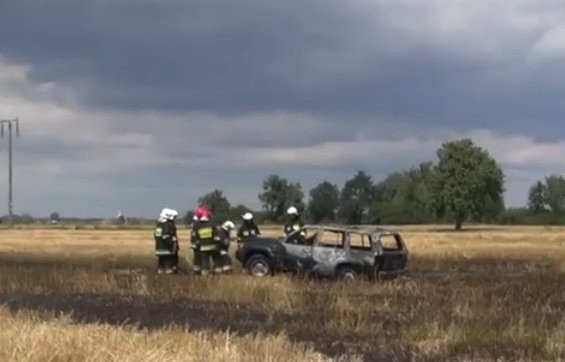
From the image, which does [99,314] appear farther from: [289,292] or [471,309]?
[471,309]

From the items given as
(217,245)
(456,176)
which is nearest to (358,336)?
(217,245)

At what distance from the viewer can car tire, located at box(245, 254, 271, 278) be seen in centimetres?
2586

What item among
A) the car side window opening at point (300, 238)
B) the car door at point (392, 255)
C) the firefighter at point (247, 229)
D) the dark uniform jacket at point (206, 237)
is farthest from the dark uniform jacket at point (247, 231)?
the car door at point (392, 255)

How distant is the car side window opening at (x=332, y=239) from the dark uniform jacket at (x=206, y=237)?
243 centimetres

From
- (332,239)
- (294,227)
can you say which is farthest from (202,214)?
(332,239)

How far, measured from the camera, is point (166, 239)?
25.0 meters

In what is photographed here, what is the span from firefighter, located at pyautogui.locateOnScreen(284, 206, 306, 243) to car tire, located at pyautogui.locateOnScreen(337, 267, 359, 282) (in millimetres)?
1285

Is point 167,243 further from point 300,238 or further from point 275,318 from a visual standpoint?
point 275,318

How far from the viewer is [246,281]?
20.1 m

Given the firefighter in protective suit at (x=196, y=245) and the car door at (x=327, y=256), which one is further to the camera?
the car door at (x=327, y=256)

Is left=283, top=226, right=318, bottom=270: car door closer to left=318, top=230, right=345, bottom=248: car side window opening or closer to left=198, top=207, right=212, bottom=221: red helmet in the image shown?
left=318, top=230, right=345, bottom=248: car side window opening

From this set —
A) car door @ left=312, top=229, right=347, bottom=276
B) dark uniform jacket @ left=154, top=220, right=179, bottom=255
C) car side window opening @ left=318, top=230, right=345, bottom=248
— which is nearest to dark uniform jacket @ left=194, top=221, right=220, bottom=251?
dark uniform jacket @ left=154, top=220, right=179, bottom=255

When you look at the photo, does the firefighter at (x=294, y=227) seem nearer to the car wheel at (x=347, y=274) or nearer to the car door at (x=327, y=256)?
the car door at (x=327, y=256)

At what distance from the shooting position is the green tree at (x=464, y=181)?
10144 cm
